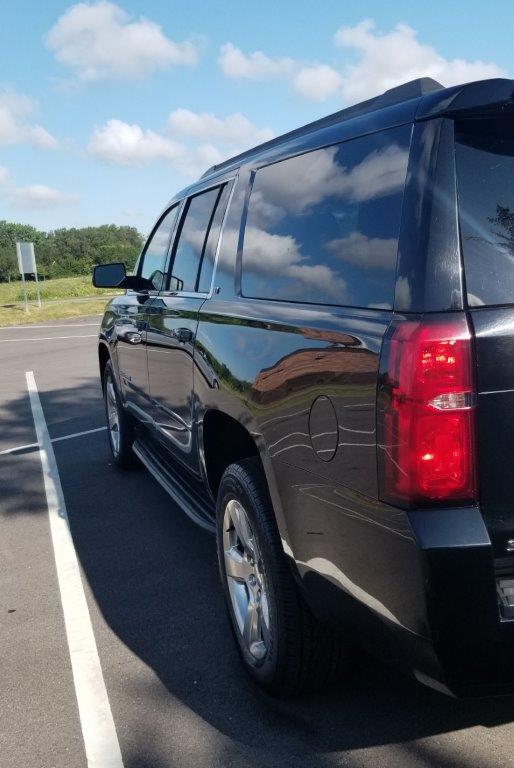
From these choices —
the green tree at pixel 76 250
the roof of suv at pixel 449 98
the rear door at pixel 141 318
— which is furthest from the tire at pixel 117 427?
the green tree at pixel 76 250

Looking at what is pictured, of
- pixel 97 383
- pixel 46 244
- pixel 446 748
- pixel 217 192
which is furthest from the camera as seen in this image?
pixel 46 244

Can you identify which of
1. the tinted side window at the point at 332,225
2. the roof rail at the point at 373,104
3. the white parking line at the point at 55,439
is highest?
the roof rail at the point at 373,104

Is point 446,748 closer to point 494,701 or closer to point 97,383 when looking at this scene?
point 494,701

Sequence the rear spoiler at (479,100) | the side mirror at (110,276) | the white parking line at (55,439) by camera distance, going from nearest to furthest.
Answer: the rear spoiler at (479,100) < the side mirror at (110,276) < the white parking line at (55,439)

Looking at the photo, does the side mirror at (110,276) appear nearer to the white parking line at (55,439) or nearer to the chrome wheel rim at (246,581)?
the chrome wheel rim at (246,581)

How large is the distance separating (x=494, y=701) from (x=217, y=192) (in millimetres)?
2543

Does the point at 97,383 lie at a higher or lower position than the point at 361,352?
lower

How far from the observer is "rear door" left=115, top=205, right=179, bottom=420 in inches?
192

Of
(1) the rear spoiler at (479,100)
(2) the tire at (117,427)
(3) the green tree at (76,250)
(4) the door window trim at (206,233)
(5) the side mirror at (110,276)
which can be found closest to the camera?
(1) the rear spoiler at (479,100)

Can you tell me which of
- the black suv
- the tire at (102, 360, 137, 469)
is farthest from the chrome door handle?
the tire at (102, 360, 137, 469)

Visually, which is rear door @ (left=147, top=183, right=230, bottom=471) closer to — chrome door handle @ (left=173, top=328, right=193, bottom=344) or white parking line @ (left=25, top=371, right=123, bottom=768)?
chrome door handle @ (left=173, top=328, right=193, bottom=344)

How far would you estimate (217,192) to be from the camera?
3943 millimetres

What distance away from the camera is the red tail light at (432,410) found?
6.64ft

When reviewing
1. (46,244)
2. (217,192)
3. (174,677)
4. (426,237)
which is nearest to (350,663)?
(174,677)
